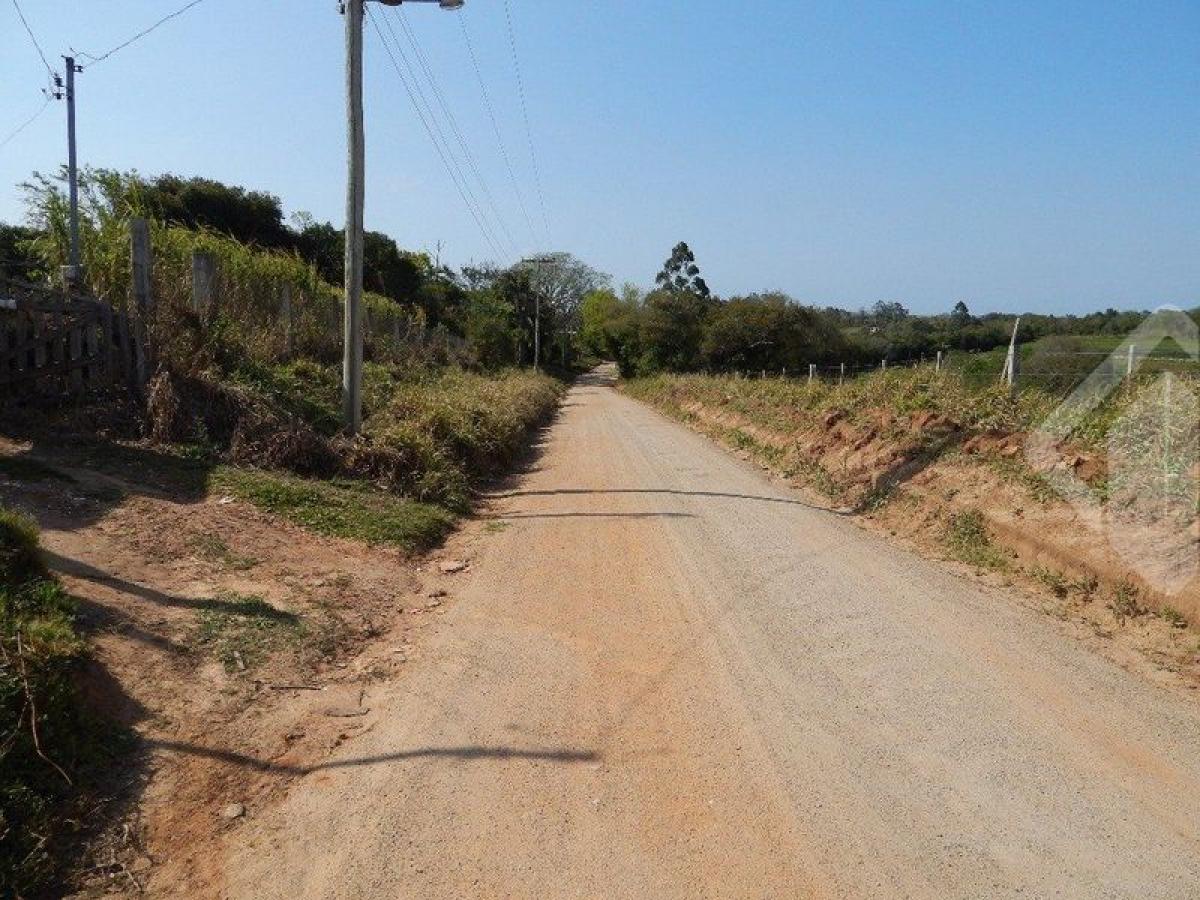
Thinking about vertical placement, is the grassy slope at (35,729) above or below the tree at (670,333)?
below

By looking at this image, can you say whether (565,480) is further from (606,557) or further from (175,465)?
(175,465)

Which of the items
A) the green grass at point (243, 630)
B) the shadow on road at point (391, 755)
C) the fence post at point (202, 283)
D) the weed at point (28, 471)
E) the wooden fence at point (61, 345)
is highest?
the fence post at point (202, 283)

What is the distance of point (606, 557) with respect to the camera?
780 cm

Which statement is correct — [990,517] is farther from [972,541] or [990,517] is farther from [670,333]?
[670,333]

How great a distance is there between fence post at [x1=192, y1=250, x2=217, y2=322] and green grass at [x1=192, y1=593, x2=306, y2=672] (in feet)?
24.0

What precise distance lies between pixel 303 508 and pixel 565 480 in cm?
500

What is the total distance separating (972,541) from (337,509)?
632 centimetres

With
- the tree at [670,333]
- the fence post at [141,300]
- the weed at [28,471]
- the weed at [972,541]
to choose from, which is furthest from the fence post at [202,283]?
the tree at [670,333]

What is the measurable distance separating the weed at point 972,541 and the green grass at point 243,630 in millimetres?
6012

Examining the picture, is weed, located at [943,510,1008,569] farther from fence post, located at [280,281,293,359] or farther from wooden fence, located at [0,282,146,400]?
fence post, located at [280,281,293,359]

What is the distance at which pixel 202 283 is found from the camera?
1230 cm

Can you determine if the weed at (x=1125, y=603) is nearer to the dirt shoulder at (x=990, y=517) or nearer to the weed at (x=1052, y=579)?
the dirt shoulder at (x=990, y=517)

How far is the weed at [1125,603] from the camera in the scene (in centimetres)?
615

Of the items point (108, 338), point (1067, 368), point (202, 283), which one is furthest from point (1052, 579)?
point (202, 283)
